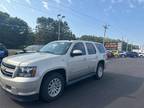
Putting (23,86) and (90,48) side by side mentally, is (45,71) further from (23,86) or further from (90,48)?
(90,48)

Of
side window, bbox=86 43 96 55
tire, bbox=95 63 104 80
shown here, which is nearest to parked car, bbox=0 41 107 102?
side window, bbox=86 43 96 55

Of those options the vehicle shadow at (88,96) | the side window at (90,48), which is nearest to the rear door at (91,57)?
the side window at (90,48)

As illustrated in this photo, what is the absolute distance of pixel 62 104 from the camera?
16.8ft

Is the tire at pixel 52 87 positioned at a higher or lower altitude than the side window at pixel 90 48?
lower

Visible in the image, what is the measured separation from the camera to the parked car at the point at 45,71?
468cm

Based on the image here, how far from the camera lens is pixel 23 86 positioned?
15.0 feet

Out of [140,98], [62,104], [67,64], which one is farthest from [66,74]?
[140,98]

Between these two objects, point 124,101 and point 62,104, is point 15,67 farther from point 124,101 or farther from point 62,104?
point 124,101

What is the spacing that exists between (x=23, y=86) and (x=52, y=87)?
3.46 feet

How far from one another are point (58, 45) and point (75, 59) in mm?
849

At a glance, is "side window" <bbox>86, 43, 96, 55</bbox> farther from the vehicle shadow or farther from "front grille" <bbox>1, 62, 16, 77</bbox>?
"front grille" <bbox>1, 62, 16, 77</bbox>

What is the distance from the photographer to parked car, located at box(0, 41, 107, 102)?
468 cm

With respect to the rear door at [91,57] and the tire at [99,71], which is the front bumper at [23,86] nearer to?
the rear door at [91,57]

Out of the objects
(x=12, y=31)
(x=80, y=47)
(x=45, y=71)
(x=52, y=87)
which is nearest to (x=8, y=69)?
(x=45, y=71)
